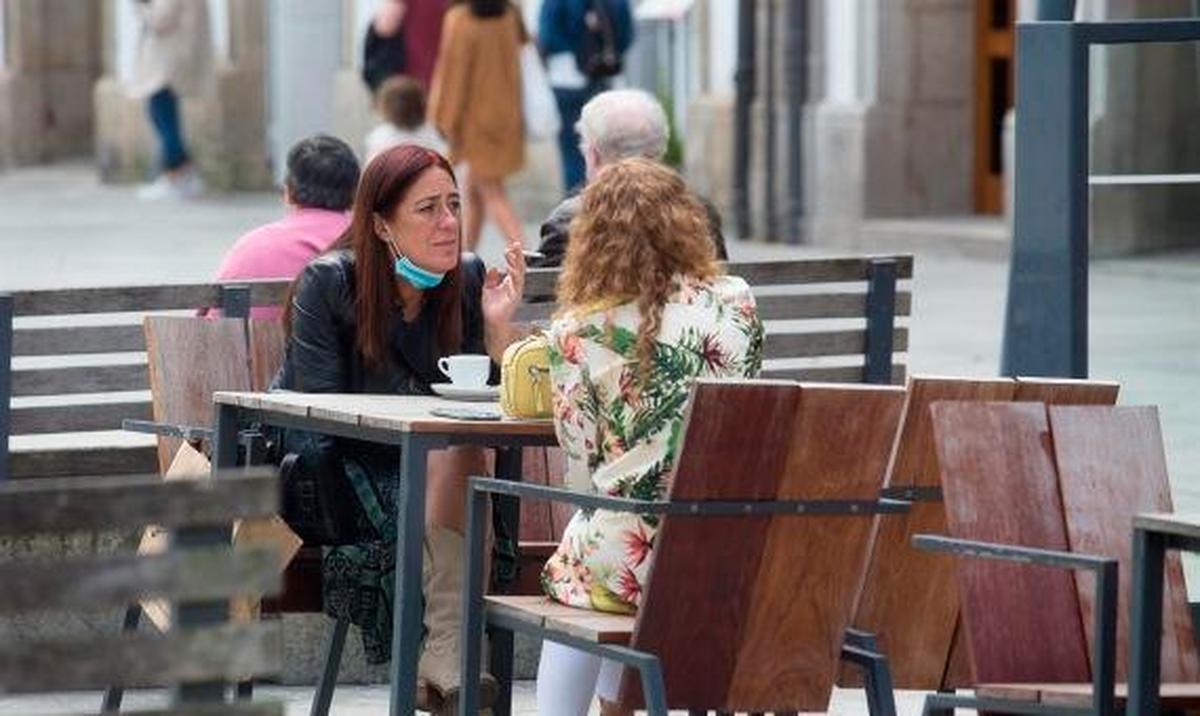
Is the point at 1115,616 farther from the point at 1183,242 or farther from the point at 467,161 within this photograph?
the point at 467,161

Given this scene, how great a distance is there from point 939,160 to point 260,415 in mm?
14453

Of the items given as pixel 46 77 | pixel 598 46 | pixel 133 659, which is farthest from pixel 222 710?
pixel 46 77

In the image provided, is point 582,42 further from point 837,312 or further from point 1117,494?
point 1117,494

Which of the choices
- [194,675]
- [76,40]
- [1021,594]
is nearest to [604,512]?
[1021,594]

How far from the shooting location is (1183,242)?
9297 mm

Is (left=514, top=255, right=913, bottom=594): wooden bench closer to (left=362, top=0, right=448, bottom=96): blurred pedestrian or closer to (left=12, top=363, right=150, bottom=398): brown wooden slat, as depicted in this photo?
(left=12, top=363, right=150, bottom=398): brown wooden slat

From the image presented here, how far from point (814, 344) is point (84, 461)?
180cm

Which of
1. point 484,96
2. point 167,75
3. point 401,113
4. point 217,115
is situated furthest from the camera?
point 217,115

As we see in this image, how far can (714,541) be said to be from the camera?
6.65m

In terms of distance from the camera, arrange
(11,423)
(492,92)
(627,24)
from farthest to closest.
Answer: (627,24) → (492,92) → (11,423)

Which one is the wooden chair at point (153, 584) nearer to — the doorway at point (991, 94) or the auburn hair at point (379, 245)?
the auburn hair at point (379, 245)

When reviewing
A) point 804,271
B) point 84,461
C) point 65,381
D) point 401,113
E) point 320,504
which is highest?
point 401,113

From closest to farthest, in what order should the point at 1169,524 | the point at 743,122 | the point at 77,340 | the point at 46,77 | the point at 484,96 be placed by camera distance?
the point at 1169,524 → the point at 77,340 → the point at 484,96 → the point at 743,122 → the point at 46,77

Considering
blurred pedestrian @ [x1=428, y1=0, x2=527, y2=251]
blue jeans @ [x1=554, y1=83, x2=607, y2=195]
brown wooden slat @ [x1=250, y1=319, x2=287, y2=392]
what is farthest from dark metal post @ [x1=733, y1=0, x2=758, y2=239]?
brown wooden slat @ [x1=250, y1=319, x2=287, y2=392]
